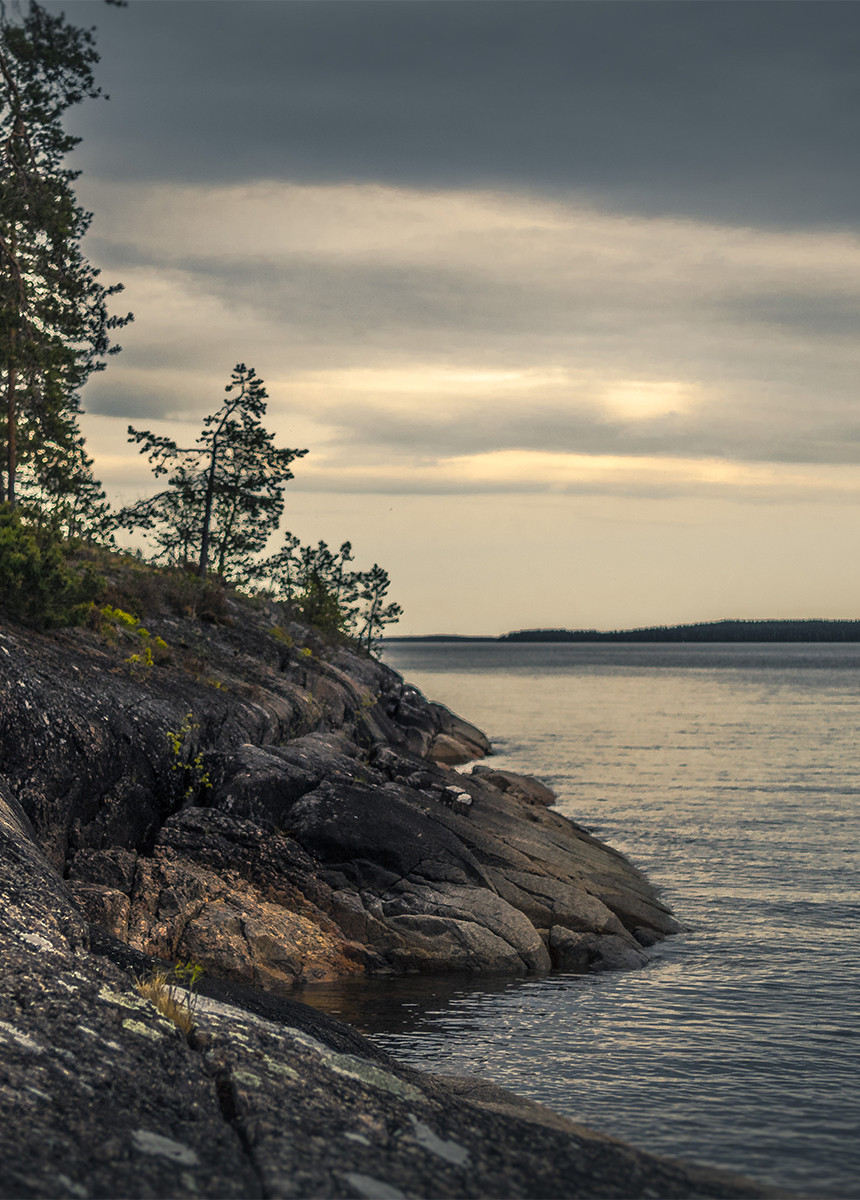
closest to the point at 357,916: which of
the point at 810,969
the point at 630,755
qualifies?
the point at 810,969

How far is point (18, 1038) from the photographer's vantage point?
7309mm

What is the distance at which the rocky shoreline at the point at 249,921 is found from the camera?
21.6 feet

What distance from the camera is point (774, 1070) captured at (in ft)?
41.2

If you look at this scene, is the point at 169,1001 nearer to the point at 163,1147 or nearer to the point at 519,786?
the point at 163,1147

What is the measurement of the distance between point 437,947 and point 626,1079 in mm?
5391

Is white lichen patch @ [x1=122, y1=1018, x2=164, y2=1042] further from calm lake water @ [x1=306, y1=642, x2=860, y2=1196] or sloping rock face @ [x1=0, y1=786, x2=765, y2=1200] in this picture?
calm lake water @ [x1=306, y1=642, x2=860, y2=1196]

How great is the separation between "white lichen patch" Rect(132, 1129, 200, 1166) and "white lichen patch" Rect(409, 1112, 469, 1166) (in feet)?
5.10

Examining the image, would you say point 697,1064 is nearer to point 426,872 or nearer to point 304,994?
point 304,994

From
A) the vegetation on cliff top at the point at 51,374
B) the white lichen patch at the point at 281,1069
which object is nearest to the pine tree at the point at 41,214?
the vegetation on cliff top at the point at 51,374

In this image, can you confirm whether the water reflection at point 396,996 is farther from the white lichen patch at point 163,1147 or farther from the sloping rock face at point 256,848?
the white lichen patch at point 163,1147

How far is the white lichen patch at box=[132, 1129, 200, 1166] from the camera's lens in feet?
20.6

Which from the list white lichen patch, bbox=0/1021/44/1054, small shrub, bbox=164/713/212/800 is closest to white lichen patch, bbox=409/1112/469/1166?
white lichen patch, bbox=0/1021/44/1054

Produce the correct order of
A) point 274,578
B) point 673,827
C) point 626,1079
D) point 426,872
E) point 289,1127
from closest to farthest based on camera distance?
point 289,1127
point 626,1079
point 426,872
point 673,827
point 274,578

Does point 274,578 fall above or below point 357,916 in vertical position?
above
